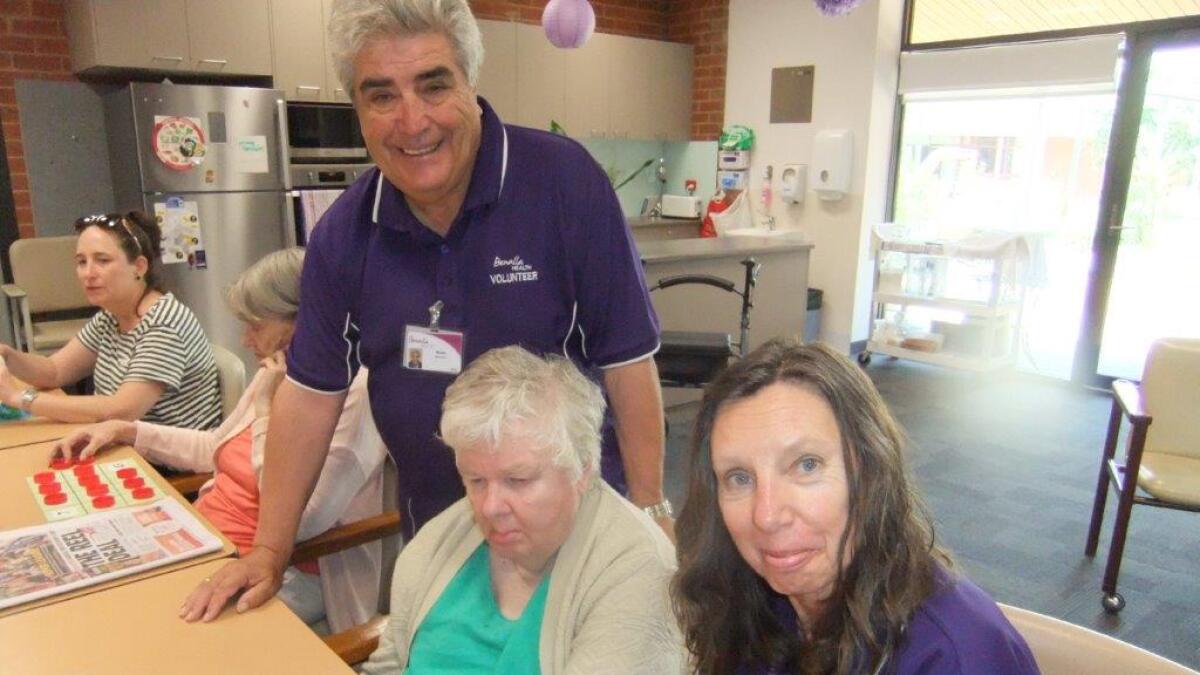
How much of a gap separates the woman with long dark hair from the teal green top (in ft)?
1.37

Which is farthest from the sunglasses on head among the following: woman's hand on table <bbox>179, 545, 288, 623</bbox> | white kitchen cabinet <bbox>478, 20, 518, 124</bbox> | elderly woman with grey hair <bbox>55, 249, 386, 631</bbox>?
white kitchen cabinet <bbox>478, 20, 518, 124</bbox>

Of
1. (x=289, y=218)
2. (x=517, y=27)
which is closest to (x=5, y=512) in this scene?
(x=289, y=218)

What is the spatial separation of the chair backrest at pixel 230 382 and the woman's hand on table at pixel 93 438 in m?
0.33

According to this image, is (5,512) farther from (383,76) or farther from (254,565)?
(383,76)

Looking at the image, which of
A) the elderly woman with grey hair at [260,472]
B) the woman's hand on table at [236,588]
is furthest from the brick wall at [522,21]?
the woman's hand on table at [236,588]

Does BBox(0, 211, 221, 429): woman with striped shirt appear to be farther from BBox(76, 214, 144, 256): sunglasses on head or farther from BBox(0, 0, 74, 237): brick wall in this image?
BBox(0, 0, 74, 237): brick wall

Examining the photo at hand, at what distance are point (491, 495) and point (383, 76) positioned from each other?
0.67 meters

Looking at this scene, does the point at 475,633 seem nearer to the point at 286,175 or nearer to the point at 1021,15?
the point at 286,175

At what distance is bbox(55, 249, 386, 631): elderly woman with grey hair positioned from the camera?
173cm

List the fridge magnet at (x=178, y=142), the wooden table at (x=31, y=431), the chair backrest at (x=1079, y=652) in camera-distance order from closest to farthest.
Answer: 1. the chair backrest at (x=1079, y=652)
2. the wooden table at (x=31, y=431)
3. the fridge magnet at (x=178, y=142)

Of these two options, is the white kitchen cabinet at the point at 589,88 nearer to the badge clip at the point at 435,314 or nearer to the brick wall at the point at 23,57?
the brick wall at the point at 23,57

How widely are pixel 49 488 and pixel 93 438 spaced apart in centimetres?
22

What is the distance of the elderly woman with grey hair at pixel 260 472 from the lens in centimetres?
173

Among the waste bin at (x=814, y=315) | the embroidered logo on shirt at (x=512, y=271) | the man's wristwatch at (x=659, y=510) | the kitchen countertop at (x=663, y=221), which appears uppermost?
the embroidered logo on shirt at (x=512, y=271)
